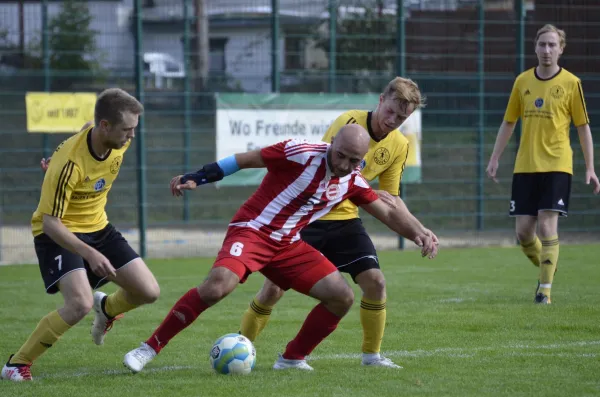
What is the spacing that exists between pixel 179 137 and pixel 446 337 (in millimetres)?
7847

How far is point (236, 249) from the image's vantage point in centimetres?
561

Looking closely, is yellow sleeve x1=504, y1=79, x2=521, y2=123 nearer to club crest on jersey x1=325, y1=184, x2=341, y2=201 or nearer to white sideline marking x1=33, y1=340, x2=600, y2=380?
white sideline marking x1=33, y1=340, x2=600, y2=380

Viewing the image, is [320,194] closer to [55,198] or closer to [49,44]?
[55,198]

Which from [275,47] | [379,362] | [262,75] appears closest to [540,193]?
[379,362]

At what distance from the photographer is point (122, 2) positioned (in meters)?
15.0

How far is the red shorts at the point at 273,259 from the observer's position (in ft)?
18.3

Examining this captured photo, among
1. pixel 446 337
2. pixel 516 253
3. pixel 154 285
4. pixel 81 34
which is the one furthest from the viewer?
pixel 81 34

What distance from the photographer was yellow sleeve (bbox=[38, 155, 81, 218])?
5.55 m

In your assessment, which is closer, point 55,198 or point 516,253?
point 55,198

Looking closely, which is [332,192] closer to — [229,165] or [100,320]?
[229,165]

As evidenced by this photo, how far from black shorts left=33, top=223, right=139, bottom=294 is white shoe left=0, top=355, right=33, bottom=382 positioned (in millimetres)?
468

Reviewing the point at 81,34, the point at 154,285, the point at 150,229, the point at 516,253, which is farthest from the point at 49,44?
the point at 154,285

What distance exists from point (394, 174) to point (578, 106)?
3.01m

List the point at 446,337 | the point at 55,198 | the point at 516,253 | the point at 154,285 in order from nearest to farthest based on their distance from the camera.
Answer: the point at 55,198 < the point at 154,285 < the point at 446,337 < the point at 516,253
